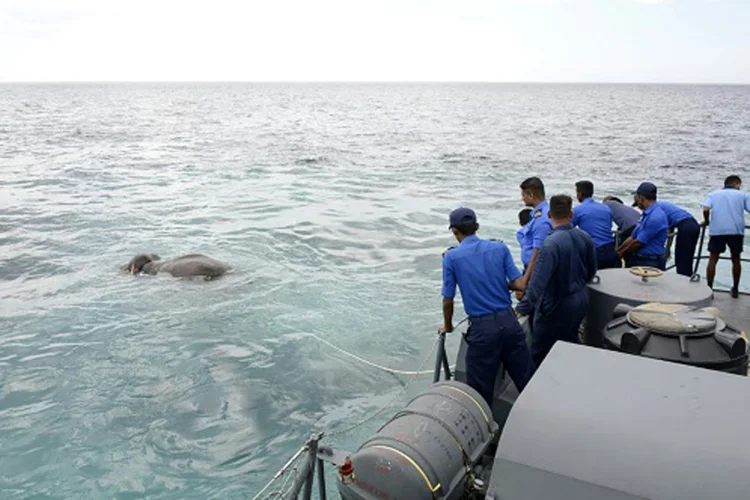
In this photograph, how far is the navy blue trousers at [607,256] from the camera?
927cm

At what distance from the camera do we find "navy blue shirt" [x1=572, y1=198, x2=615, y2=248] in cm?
906

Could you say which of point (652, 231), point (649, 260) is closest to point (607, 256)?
point (649, 260)

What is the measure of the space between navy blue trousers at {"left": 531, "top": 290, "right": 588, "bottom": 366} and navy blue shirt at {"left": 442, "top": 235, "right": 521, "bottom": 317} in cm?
78

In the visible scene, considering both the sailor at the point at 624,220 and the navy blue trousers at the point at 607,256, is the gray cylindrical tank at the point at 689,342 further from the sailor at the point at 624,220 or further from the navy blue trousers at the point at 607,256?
the sailor at the point at 624,220

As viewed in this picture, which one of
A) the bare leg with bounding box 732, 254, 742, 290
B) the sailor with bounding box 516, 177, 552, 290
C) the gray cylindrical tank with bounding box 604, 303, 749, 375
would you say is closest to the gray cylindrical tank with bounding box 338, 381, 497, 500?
the gray cylindrical tank with bounding box 604, 303, 749, 375

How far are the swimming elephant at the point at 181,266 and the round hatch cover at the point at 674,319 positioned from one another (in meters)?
11.1

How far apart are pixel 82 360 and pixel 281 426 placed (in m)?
4.28

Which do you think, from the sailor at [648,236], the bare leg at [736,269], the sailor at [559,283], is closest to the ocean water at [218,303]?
the sailor at [559,283]

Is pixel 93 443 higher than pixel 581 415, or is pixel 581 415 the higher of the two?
pixel 581 415

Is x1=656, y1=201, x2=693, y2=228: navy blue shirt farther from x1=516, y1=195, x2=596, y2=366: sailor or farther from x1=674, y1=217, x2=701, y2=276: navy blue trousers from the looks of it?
x1=516, y1=195, x2=596, y2=366: sailor

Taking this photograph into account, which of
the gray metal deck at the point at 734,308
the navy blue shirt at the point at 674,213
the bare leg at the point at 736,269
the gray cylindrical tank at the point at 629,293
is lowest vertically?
the gray metal deck at the point at 734,308

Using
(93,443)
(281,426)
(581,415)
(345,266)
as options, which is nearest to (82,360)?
(93,443)

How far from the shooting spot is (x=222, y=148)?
1927 inches

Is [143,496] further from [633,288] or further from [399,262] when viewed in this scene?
[399,262]
